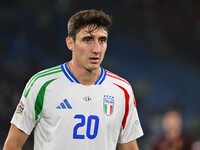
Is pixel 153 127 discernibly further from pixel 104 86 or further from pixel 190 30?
pixel 104 86

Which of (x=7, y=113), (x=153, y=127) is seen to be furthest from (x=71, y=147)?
(x=153, y=127)

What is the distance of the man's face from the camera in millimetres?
3006

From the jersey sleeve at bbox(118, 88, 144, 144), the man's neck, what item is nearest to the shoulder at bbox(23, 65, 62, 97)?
the man's neck

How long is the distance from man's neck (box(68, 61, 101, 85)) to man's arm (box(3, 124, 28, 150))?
0.61 m

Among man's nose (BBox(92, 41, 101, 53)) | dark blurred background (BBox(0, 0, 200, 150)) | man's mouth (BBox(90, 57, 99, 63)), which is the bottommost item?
man's mouth (BBox(90, 57, 99, 63))

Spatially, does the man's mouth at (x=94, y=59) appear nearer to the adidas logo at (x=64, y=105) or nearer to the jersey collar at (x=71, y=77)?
the jersey collar at (x=71, y=77)

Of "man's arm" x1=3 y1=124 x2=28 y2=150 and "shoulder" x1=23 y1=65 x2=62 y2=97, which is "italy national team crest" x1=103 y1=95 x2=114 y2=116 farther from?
"man's arm" x1=3 y1=124 x2=28 y2=150

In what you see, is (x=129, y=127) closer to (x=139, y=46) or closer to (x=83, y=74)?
(x=83, y=74)

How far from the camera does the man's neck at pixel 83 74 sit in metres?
3.19

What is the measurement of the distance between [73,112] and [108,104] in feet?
1.00

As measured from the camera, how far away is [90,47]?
3.01m

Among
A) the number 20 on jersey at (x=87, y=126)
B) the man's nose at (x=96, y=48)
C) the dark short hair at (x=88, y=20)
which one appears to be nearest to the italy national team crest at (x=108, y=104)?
the number 20 on jersey at (x=87, y=126)

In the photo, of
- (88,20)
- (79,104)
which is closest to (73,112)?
(79,104)

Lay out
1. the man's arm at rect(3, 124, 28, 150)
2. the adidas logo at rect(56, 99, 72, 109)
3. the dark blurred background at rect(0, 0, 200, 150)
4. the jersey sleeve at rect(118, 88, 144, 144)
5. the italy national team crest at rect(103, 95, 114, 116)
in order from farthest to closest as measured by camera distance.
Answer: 1. the dark blurred background at rect(0, 0, 200, 150)
2. the jersey sleeve at rect(118, 88, 144, 144)
3. the italy national team crest at rect(103, 95, 114, 116)
4. the adidas logo at rect(56, 99, 72, 109)
5. the man's arm at rect(3, 124, 28, 150)
